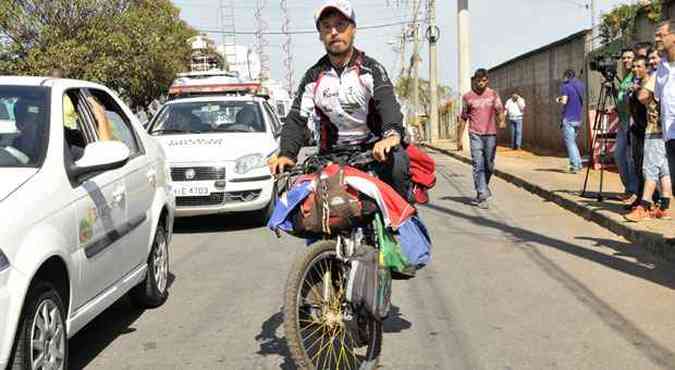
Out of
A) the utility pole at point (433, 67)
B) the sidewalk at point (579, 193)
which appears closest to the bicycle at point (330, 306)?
the sidewalk at point (579, 193)

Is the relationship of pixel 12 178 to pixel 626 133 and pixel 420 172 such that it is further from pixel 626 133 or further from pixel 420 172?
pixel 626 133

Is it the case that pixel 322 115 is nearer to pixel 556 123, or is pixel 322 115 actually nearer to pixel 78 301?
pixel 78 301

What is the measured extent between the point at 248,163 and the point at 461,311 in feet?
14.7

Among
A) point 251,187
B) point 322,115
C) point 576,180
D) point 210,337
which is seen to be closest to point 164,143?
point 251,187

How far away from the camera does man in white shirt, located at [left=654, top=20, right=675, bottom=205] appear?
681 centimetres

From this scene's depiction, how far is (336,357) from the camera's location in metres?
4.27

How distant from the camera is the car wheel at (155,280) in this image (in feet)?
20.0

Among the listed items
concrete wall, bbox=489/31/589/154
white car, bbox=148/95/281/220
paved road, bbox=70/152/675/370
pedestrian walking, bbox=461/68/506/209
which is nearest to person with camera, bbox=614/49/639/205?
paved road, bbox=70/152/675/370

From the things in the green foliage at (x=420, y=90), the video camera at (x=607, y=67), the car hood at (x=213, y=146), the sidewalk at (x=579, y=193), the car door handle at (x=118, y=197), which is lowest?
the sidewalk at (x=579, y=193)

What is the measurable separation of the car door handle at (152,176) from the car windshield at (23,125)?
3.84ft

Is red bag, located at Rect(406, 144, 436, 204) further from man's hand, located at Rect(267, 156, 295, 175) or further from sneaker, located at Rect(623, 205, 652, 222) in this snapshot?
sneaker, located at Rect(623, 205, 652, 222)

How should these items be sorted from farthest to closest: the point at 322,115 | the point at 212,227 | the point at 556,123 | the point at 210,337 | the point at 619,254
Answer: the point at 556,123 → the point at 212,227 → the point at 619,254 → the point at 210,337 → the point at 322,115

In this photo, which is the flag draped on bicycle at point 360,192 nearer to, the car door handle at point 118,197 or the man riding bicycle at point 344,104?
the man riding bicycle at point 344,104

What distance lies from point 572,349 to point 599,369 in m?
0.38
